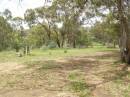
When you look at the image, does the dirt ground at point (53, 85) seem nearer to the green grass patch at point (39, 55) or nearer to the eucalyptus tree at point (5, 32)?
the green grass patch at point (39, 55)

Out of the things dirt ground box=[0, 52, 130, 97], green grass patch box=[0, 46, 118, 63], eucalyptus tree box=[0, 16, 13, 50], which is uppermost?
eucalyptus tree box=[0, 16, 13, 50]

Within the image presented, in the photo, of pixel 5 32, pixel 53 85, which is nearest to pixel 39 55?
pixel 53 85

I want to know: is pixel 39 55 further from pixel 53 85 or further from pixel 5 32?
pixel 5 32

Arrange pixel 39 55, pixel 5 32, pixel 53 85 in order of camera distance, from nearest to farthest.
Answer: pixel 53 85, pixel 39 55, pixel 5 32

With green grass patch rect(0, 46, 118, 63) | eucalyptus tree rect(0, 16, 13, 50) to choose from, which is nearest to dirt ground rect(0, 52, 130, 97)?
green grass patch rect(0, 46, 118, 63)

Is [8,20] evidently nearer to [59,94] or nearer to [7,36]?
[7,36]

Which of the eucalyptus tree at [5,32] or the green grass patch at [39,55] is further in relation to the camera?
the eucalyptus tree at [5,32]

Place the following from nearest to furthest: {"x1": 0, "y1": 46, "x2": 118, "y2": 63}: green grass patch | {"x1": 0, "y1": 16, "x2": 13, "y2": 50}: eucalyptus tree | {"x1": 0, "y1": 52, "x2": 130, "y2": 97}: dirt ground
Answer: {"x1": 0, "y1": 52, "x2": 130, "y2": 97}: dirt ground → {"x1": 0, "y1": 46, "x2": 118, "y2": 63}: green grass patch → {"x1": 0, "y1": 16, "x2": 13, "y2": 50}: eucalyptus tree

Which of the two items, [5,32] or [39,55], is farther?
[5,32]

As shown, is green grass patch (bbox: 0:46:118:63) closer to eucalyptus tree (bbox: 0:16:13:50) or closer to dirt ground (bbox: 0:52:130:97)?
dirt ground (bbox: 0:52:130:97)

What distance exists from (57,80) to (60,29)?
3221 centimetres

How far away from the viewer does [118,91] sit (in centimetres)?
724

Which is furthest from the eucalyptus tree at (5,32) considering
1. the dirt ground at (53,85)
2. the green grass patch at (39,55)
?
the dirt ground at (53,85)

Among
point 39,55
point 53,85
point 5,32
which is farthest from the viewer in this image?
→ point 5,32
